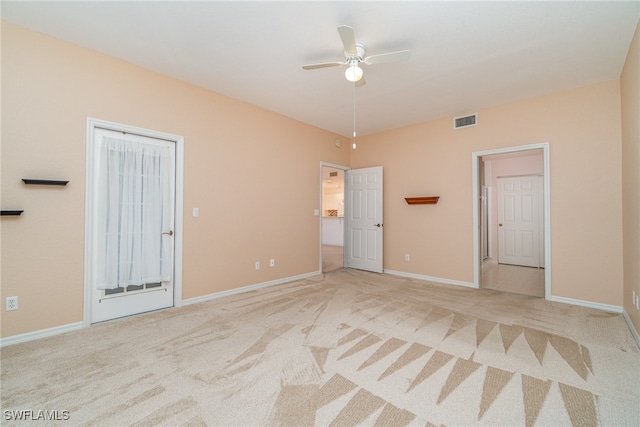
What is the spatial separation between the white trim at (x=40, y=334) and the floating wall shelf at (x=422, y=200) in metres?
4.92

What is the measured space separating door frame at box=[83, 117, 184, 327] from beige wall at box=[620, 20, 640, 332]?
4.82 m

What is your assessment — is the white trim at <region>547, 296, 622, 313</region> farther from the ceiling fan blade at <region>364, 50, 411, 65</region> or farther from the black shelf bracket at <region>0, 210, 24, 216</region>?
the black shelf bracket at <region>0, 210, 24, 216</region>

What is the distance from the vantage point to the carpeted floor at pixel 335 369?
1654mm

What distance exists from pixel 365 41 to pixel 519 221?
6.08 meters

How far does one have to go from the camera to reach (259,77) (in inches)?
135

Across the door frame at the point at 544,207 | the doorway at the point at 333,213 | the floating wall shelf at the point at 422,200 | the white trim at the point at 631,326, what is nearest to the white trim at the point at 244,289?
the floating wall shelf at the point at 422,200

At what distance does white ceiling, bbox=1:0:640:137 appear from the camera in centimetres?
230

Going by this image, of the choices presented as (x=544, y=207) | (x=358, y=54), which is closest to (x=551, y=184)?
(x=544, y=207)

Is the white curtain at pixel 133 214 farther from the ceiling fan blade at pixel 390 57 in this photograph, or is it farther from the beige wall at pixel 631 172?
the beige wall at pixel 631 172

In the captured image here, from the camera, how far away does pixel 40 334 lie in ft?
8.56

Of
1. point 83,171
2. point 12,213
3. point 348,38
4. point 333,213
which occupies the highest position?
point 348,38

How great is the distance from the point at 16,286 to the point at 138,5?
271 centimetres

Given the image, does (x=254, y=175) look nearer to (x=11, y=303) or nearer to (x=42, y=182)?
(x=42, y=182)

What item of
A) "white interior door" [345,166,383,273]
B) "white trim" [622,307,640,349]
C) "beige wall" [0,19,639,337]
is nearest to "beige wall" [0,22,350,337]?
"beige wall" [0,19,639,337]
